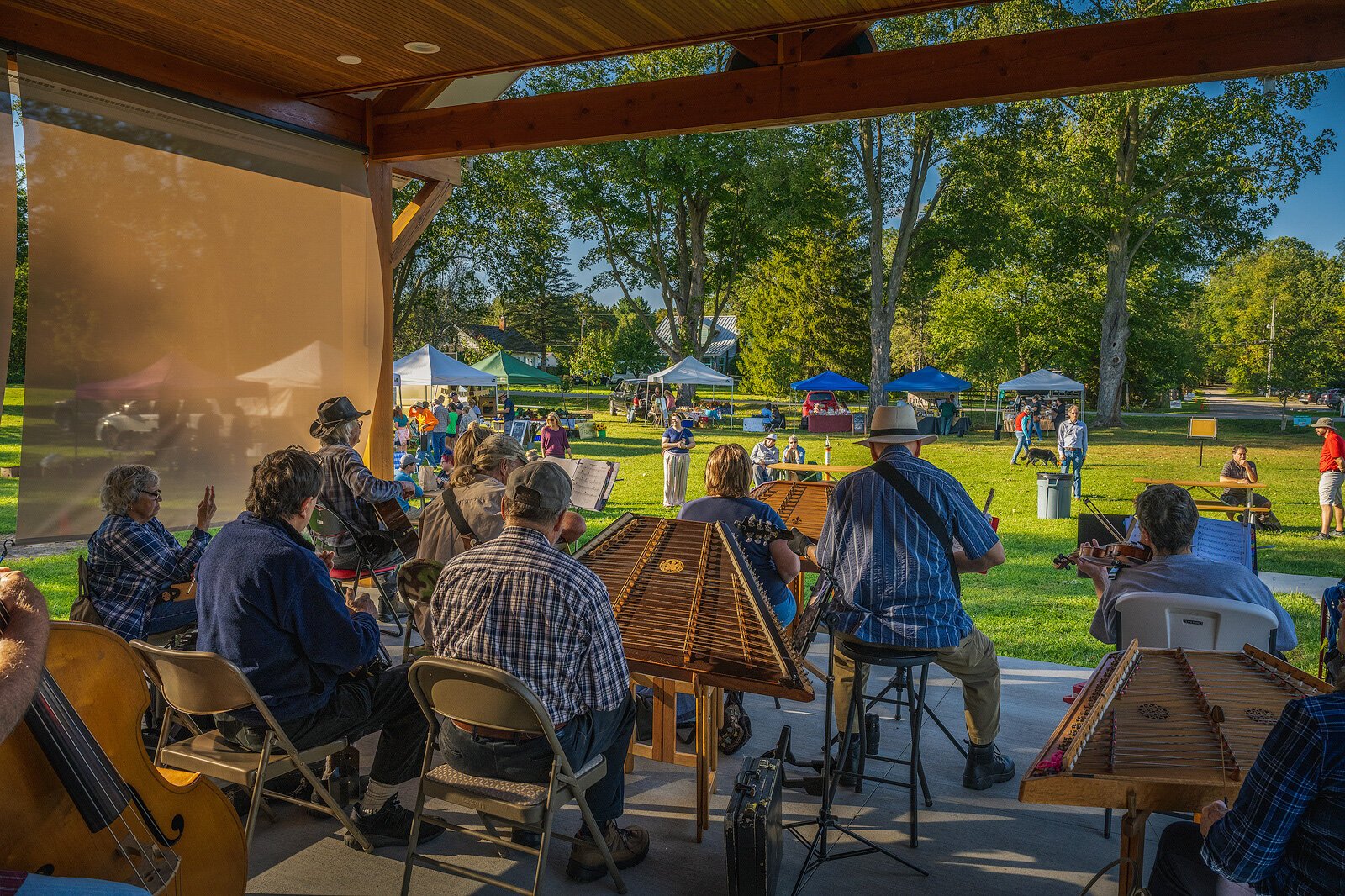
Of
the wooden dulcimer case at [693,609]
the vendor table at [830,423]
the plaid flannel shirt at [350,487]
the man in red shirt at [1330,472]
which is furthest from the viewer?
the vendor table at [830,423]

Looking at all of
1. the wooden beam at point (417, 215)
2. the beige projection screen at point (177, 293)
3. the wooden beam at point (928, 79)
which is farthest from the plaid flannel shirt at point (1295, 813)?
the wooden beam at point (417, 215)

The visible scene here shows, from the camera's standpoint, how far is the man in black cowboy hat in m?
5.74

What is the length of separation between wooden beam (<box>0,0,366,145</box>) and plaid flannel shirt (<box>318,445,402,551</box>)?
7.47 feet

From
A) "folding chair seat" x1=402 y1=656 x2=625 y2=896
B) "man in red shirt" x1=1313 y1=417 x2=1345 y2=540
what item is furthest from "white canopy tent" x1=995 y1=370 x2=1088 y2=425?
"folding chair seat" x1=402 y1=656 x2=625 y2=896

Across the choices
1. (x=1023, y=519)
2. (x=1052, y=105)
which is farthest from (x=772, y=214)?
(x=1023, y=519)

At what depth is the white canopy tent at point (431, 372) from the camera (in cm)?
2269

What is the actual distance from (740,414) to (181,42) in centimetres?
3251

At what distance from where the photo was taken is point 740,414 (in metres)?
37.1

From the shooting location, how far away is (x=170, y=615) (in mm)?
4453

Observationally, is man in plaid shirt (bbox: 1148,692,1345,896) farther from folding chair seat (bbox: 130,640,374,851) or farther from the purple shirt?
the purple shirt

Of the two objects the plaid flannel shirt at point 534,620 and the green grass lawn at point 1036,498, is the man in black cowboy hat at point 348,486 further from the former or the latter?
the plaid flannel shirt at point 534,620

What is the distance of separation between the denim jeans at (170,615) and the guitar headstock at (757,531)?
8.68 ft

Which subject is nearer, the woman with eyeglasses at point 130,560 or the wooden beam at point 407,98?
the woman with eyeglasses at point 130,560

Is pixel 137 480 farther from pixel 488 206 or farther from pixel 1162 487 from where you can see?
pixel 488 206
